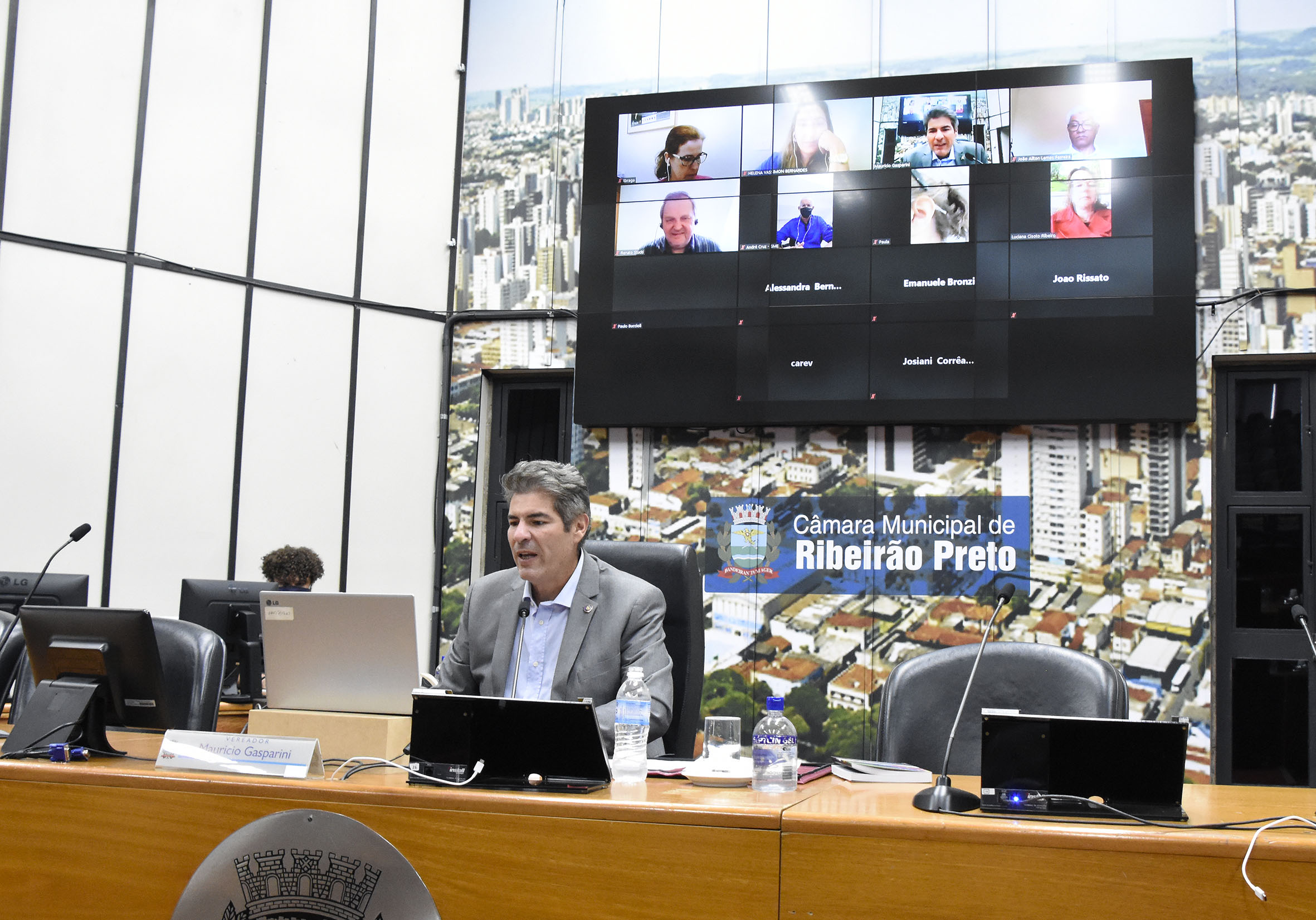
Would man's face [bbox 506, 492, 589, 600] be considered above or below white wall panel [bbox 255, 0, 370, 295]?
below

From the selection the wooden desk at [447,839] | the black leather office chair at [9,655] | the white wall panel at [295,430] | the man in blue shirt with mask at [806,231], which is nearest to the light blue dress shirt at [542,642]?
the wooden desk at [447,839]

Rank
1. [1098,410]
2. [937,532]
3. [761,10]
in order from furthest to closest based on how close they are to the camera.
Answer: [761,10]
[937,532]
[1098,410]

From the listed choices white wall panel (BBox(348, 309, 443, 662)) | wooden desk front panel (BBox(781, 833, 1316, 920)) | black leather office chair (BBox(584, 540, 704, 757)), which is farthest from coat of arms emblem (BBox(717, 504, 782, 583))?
wooden desk front panel (BBox(781, 833, 1316, 920))

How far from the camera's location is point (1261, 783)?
174 inches

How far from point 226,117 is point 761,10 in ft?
8.14

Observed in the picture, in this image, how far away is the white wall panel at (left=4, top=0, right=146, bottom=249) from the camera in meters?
4.31

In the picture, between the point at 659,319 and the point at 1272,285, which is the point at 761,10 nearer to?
the point at 659,319

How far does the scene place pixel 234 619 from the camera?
328cm

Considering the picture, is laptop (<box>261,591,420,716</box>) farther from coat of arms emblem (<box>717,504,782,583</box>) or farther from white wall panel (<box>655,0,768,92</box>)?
white wall panel (<box>655,0,768,92</box>)

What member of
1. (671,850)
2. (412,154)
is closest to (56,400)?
(412,154)

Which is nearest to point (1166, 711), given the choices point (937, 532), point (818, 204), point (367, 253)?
point (937, 532)

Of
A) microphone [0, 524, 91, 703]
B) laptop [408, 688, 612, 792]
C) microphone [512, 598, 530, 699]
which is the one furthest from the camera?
microphone [0, 524, 91, 703]

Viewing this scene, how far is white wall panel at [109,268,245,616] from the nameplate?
3007 millimetres

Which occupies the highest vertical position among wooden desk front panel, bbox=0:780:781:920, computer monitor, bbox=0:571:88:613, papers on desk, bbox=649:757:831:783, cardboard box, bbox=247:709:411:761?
computer monitor, bbox=0:571:88:613
